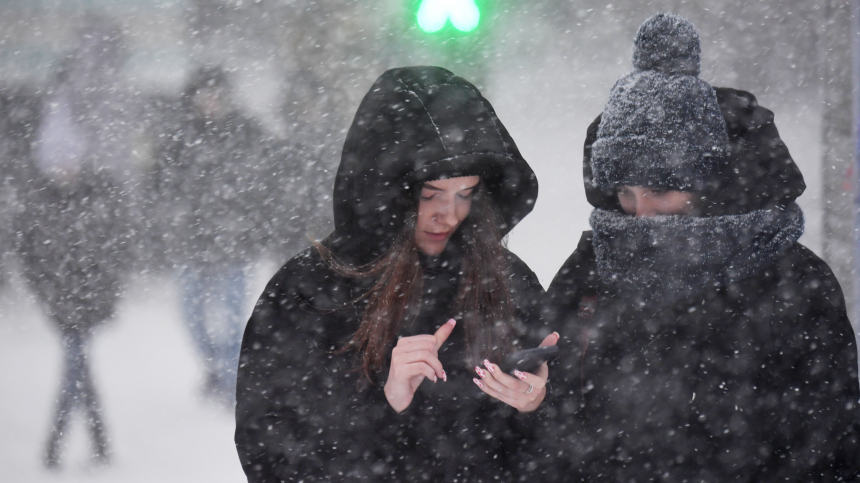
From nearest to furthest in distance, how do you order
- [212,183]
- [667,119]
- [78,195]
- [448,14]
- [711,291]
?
[667,119] → [711,291] → [448,14] → [212,183] → [78,195]

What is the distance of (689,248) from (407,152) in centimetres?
72

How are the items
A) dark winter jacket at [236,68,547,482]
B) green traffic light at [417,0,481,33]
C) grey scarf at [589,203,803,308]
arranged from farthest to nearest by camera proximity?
green traffic light at [417,0,481,33], dark winter jacket at [236,68,547,482], grey scarf at [589,203,803,308]

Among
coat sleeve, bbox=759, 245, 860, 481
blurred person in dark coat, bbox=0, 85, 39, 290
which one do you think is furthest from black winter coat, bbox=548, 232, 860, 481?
blurred person in dark coat, bbox=0, 85, 39, 290

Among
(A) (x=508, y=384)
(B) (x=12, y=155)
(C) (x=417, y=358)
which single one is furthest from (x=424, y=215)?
(B) (x=12, y=155)

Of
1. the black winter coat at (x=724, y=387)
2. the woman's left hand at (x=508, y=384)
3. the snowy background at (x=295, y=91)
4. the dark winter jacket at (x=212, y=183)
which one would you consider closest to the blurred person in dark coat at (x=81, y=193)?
the snowy background at (x=295, y=91)

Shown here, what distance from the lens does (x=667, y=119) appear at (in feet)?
4.77

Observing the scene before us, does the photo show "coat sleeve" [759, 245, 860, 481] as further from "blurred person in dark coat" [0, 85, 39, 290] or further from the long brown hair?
"blurred person in dark coat" [0, 85, 39, 290]

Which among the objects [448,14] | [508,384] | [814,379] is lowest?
[814,379]

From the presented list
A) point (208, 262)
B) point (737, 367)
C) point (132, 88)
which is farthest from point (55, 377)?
point (737, 367)

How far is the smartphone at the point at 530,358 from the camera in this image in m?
1.52

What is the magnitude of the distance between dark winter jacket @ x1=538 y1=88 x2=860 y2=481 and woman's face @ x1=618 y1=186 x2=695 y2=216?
0.06 m

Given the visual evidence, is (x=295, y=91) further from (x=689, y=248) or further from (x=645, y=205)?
(x=689, y=248)

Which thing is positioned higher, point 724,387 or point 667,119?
point 667,119

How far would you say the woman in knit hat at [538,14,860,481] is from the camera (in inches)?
57.3
